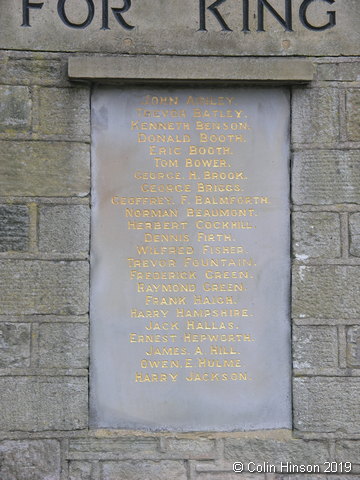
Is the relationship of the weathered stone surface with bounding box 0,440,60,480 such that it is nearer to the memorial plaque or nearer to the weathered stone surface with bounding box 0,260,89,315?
the memorial plaque

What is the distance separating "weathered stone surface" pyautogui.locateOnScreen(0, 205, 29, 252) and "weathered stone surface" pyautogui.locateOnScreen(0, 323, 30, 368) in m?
0.46

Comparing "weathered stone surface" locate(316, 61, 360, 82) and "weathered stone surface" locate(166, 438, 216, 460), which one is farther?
"weathered stone surface" locate(316, 61, 360, 82)

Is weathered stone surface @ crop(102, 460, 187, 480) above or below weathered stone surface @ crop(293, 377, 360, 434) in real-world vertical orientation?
below

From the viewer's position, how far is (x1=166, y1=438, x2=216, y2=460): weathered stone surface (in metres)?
4.07

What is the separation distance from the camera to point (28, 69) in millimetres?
4102

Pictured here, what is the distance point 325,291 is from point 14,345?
189cm

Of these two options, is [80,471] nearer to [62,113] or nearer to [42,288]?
[42,288]

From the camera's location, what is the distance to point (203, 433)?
413cm

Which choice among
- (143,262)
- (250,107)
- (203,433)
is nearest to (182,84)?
(250,107)

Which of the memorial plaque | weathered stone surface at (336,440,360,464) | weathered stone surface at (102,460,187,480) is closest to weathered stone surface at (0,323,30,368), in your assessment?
the memorial plaque

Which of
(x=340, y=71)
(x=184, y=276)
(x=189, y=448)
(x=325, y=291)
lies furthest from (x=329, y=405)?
(x=340, y=71)

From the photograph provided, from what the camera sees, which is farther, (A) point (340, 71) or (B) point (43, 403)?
(A) point (340, 71)

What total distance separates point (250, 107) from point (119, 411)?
6.67ft

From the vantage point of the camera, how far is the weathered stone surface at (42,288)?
13.3ft
